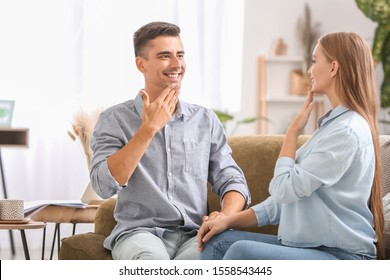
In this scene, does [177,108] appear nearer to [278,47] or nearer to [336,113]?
[336,113]

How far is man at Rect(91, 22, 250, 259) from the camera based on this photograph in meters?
2.02

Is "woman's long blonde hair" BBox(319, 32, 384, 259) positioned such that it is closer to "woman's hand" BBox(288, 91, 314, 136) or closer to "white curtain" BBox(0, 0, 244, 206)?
"woman's hand" BBox(288, 91, 314, 136)

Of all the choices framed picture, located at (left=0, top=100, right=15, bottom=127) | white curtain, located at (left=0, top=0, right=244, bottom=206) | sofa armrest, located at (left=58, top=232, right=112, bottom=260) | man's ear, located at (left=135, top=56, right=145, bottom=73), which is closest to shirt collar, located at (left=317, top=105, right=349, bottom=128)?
man's ear, located at (left=135, top=56, right=145, bottom=73)

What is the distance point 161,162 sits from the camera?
7.11 feet

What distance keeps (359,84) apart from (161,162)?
0.65 meters

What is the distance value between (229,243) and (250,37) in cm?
358

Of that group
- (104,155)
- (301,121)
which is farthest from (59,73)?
(301,121)

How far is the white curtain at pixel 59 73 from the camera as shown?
4.80 m

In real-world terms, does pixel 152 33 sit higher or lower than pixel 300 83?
higher

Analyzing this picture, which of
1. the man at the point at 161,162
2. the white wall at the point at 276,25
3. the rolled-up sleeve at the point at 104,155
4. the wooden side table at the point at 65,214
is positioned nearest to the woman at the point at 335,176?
the man at the point at 161,162

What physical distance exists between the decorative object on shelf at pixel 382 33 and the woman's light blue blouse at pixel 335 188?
361cm
